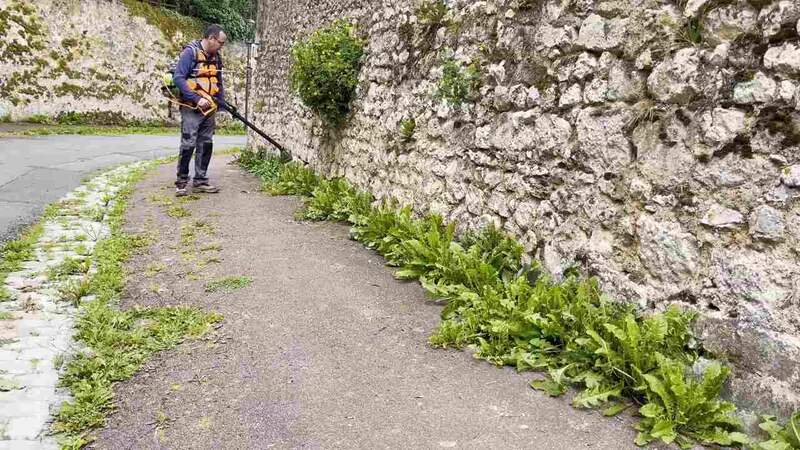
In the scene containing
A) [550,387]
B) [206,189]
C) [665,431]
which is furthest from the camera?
[206,189]

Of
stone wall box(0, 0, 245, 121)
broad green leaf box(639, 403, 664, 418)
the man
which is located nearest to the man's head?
the man

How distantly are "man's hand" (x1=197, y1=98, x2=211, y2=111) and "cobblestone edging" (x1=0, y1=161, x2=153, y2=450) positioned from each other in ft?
6.19

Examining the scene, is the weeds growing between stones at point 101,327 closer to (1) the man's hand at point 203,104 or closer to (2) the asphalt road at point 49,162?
(2) the asphalt road at point 49,162

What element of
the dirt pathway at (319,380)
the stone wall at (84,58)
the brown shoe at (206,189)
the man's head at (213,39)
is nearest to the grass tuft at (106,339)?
the dirt pathway at (319,380)

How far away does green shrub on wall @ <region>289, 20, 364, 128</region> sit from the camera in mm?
7148

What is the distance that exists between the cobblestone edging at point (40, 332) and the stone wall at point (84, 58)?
12.3 meters

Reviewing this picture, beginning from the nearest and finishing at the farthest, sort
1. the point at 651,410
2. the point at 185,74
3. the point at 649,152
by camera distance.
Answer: the point at 651,410
the point at 649,152
the point at 185,74

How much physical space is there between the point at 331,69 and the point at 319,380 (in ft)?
15.5

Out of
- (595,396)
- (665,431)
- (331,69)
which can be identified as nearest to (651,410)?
(665,431)

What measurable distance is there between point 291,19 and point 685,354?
8.64 m

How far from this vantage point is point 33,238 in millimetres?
5848

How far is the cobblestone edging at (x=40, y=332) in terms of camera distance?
2.90 meters

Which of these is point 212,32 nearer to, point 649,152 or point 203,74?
point 203,74

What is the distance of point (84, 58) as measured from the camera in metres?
18.2
